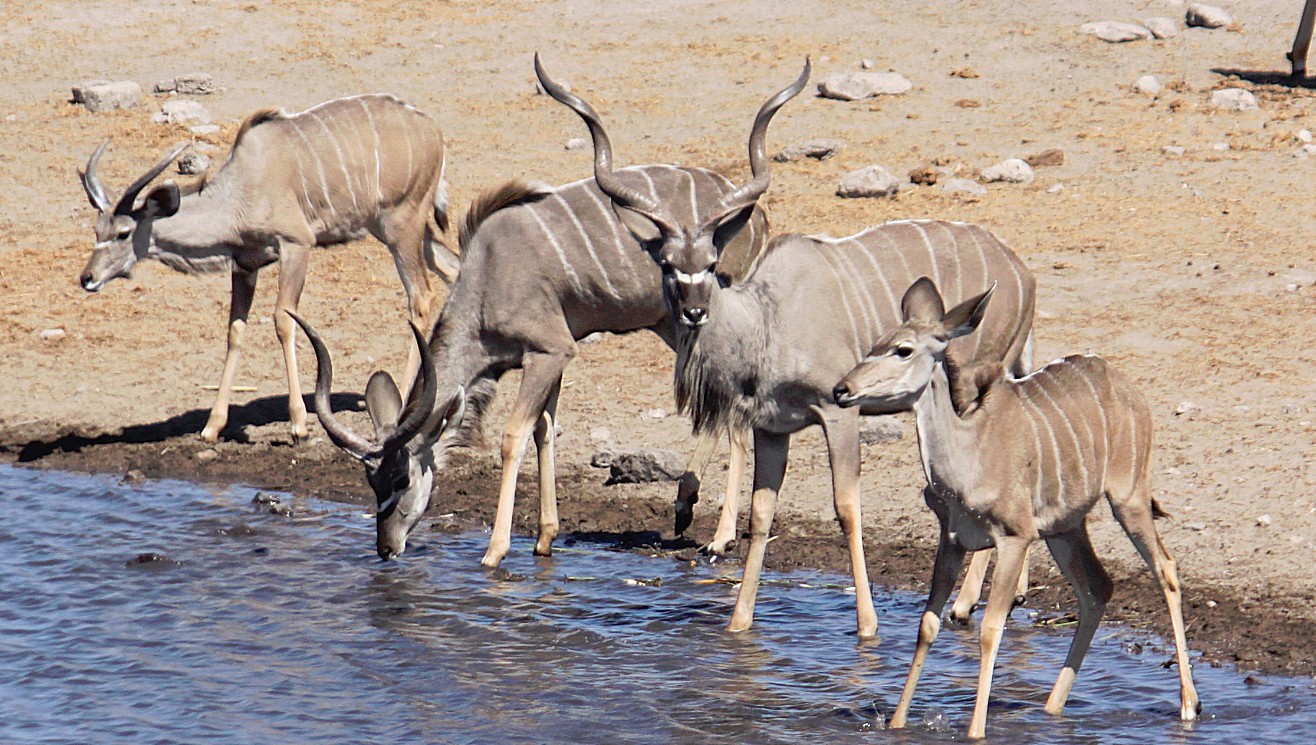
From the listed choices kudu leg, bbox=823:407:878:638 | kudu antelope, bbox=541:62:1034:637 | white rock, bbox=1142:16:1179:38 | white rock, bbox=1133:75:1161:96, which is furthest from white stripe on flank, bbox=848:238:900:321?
white rock, bbox=1142:16:1179:38

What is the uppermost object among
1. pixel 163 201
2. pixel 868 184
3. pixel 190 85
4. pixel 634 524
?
pixel 163 201

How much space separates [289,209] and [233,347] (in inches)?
29.5

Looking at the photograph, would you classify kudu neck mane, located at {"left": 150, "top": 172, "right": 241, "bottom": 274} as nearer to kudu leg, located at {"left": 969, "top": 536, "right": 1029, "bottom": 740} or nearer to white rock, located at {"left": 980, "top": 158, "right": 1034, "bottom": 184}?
white rock, located at {"left": 980, "top": 158, "right": 1034, "bottom": 184}

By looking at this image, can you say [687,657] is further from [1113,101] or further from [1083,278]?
[1113,101]

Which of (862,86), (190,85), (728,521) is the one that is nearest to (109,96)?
(190,85)

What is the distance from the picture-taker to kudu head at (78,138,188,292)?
27.5 ft

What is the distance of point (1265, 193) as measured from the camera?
33.3 feet

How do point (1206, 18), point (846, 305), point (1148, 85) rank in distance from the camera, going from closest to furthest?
point (846, 305) < point (1148, 85) < point (1206, 18)

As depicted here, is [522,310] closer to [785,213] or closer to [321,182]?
[321,182]

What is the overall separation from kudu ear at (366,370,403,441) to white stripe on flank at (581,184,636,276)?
1046 mm

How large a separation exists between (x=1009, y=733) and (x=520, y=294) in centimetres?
278

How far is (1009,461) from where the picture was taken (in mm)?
4887

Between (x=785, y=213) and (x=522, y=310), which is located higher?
(x=522, y=310)

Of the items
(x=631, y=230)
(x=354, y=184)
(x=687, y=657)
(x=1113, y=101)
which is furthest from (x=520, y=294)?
(x=1113, y=101)
